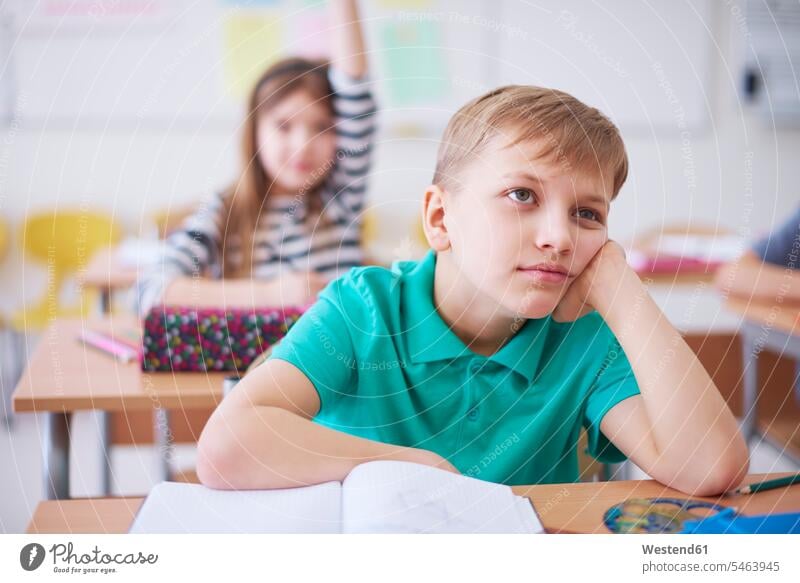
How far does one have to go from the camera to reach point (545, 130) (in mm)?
704

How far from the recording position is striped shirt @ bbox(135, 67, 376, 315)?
1.30 metres

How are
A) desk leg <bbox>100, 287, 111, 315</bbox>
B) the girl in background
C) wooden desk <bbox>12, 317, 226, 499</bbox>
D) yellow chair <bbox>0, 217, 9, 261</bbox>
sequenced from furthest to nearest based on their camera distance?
desk leg <bbox>100, 287, 111, 315</bbox> → yellow chair <bbox>0, 217, 9, 261</bbox> → the girl in background → wooden desk <bbox>12, 317, 226, 499</bbox>

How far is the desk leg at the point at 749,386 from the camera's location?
1.57m

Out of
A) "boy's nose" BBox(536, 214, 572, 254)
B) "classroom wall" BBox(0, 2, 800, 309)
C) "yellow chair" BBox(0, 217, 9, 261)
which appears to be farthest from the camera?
"classroom wall" BBox(0, 2, 800, 309)

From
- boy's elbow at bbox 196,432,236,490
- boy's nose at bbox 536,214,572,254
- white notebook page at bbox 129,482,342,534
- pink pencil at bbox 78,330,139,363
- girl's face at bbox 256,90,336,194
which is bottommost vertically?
white notebook page at bbox 129,482,342,534

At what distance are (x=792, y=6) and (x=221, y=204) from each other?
145cm

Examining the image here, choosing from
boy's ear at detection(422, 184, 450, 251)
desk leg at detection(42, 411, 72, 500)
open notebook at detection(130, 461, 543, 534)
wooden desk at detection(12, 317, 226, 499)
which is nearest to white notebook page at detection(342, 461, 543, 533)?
open notebook at detection(130, 461, 543, 534)

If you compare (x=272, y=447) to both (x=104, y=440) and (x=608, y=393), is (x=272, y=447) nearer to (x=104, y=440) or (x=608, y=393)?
(x=608, y=393)

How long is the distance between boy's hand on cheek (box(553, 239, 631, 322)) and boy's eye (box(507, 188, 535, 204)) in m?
0.09

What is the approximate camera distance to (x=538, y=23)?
1.59m

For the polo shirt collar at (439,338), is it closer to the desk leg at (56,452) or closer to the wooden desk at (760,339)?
the desk leg at (56,452)

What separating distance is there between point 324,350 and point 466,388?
5.9 inches

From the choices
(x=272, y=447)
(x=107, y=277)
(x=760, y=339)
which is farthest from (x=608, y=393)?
(x=107, y=277)

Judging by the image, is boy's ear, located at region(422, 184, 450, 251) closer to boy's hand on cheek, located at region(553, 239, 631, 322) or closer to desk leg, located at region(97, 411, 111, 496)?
boy's hand on cheek, located at region(553, 239, 631, 322)
